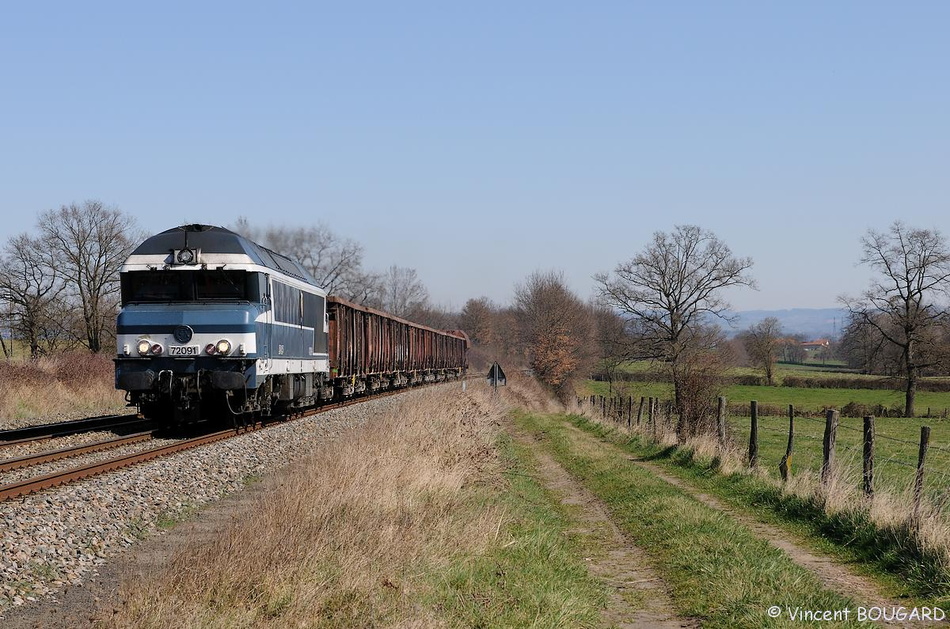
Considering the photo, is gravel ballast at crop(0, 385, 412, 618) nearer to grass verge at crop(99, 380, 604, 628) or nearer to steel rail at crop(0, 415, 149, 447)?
grass verge at crop(99, 380, 604, 628)

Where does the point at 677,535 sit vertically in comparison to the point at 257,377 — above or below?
below

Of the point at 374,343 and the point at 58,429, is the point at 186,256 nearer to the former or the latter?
the point at 58,429

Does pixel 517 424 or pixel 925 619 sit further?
pixel 517 424

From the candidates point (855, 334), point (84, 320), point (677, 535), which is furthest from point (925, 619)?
point (855, 334)

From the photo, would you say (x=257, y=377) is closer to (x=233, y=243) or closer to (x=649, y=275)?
(x=233, y=243)

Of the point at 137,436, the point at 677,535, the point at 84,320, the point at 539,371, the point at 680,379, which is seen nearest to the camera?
Answer: the point at 677,535

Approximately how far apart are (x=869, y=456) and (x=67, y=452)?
39.2ft

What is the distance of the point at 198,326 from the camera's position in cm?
1744

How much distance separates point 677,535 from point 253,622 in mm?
6397

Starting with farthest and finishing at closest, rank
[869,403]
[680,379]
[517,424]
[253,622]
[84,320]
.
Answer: [869,403] < [84,320] < [517,424] < [680,379] < [253,622]

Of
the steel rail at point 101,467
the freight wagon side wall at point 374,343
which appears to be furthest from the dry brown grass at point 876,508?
the freight wagon side wall at point 374,343

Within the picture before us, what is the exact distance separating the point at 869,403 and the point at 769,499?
54.2 metres

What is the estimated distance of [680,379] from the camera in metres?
23.8

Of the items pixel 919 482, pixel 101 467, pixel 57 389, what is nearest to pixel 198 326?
pixel 101 467
